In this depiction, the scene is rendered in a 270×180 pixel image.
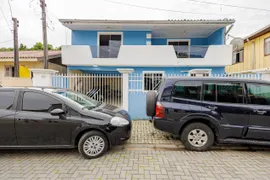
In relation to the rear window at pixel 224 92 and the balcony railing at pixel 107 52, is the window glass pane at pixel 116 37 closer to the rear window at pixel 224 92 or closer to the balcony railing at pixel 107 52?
the balcony railing at pixel 107 52

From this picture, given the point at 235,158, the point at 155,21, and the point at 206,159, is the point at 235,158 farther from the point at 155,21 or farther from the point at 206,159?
the point at 155,21

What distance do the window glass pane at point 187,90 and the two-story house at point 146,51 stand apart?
19.9 ft

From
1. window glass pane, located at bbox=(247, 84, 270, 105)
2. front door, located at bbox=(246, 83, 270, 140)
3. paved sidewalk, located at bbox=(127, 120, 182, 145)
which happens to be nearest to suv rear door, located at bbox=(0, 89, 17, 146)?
paved sidewalk, located at bbox=(127, 120, 182, 145)

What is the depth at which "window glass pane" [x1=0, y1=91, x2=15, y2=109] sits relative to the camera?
12.4 ft

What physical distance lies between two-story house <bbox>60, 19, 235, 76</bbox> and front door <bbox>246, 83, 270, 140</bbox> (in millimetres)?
5808

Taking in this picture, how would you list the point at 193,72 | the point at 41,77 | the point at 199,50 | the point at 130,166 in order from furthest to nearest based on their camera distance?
the point at 199,50
the point at 193,72
the point at 41,77
the point at 130,166

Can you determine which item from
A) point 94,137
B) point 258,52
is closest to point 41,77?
point 94,137

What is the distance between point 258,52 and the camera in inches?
→ 511

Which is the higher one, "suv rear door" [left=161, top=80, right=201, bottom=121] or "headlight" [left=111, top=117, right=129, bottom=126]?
"suv rear door" [left=161, top=80, right=201, bottom=121]

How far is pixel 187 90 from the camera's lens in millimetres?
4285

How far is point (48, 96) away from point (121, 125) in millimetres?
1804

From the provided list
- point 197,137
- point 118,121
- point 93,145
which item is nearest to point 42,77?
point 93,145

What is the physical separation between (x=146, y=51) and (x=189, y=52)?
2.74 meters

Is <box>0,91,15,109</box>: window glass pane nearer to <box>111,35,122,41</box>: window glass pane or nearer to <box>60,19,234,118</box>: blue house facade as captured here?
<box>60,19,234,118</box>: blue house facade
